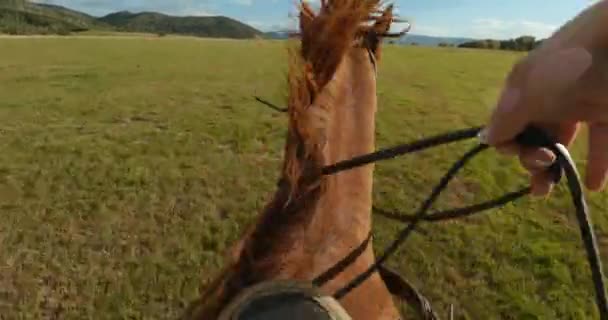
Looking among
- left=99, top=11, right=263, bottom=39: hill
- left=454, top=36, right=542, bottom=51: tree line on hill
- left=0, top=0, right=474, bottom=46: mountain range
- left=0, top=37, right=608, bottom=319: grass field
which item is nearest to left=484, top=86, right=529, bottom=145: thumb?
left=0, top=37, right=608, bottom=319: grass field

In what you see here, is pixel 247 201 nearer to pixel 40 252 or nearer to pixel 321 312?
pixel 40 252

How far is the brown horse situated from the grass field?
0.17 meters

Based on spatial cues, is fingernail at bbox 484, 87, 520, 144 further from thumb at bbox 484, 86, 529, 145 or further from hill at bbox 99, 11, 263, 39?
hill at bbox 99, 11, 263, 39

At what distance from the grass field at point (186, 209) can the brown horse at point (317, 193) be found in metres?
0.17

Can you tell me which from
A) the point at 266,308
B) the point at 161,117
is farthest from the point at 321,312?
the point at 161,117

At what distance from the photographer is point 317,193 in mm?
1558

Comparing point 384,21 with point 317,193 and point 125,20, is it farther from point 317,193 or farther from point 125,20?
point 125,20

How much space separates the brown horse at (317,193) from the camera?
1512 millimetres

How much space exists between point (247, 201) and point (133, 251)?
1.08 m

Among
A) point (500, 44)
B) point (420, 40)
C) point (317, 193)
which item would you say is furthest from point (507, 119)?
point (500, 44)

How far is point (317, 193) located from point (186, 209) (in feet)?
12.2

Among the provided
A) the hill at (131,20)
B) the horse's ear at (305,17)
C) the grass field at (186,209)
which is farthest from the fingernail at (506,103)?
the hill at (131,20)

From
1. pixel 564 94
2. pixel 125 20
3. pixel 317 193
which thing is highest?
pixel 564 94

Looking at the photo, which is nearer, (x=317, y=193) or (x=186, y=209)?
(x=317, y=193)
